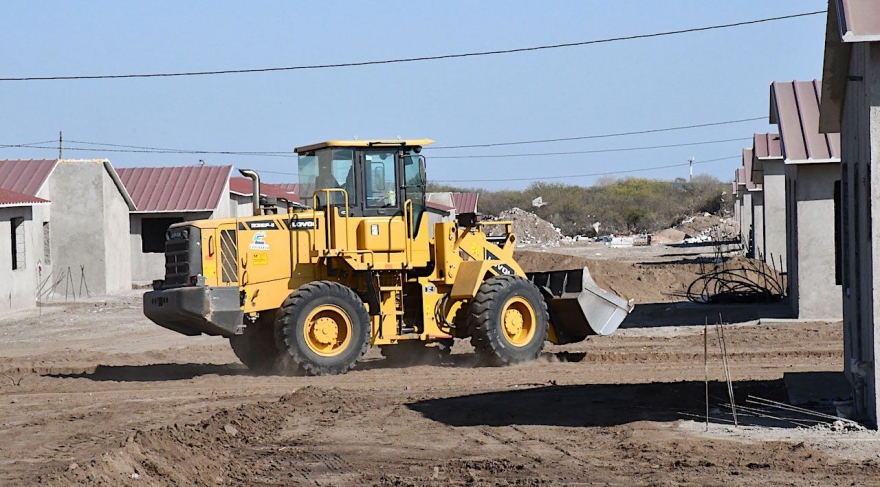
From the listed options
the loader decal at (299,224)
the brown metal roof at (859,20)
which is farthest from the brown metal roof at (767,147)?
the brown metal roof at (859,20)

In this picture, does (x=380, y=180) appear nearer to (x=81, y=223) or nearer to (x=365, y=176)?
(x=365, y=176)

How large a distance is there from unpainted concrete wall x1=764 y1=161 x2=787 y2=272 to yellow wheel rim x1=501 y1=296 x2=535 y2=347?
17337 mm

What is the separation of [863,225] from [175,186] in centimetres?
3401

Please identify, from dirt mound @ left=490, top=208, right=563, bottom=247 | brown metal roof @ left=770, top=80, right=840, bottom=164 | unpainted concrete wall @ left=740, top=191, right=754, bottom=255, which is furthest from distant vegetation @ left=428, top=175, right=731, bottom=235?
brown metal roof @ left=770, top=80, right=840, bottom=164

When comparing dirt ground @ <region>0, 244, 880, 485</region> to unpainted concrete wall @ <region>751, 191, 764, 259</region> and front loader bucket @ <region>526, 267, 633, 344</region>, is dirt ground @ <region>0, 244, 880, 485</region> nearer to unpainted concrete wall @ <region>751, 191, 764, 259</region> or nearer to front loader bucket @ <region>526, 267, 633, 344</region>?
front loader bucket @ <region>526, 267, 633, 344</region>

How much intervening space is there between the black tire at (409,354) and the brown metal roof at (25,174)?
18706 mm

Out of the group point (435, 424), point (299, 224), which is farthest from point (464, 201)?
point (435, 424)

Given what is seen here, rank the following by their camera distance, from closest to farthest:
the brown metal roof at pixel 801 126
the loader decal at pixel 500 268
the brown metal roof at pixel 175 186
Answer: the loader decal at pixel 500 268 < the brown metal roof at pixel 801 126 < the brown metal roof at pixel 175 186

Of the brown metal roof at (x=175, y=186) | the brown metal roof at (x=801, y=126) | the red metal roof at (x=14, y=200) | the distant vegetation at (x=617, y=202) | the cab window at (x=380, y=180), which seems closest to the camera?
the cab window at (x=380, y=180)

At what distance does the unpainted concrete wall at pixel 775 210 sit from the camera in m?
32.8

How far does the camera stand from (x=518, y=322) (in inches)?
656

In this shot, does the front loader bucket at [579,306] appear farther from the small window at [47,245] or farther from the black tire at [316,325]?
the small window at [47,245]

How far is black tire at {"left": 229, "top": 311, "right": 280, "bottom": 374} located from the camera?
16509 mm

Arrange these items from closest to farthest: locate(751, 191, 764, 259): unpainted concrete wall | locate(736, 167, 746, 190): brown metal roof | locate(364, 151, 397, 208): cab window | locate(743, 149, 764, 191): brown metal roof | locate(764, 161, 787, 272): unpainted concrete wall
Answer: locate(364, 151, 397, 208): cab window → locate(764, 161, 787, 272): unpainted concrete wall → locate(751, 191, 764, 259): unpainted concrete wall → locate(743, 149, 764, 191): brown metal roof → locate(736, 167, 746, 190): brown metal roof
